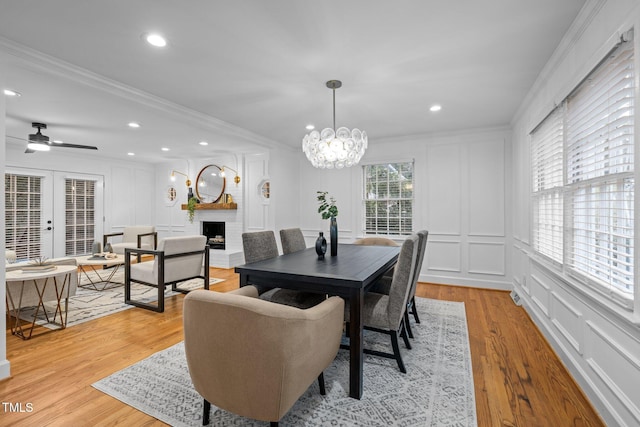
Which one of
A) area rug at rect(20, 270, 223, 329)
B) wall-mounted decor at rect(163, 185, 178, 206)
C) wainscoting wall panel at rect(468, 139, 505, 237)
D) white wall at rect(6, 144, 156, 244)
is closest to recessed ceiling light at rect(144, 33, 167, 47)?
area rug at rect(20, 270, 223, 329)

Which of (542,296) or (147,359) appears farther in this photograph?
(542,296)

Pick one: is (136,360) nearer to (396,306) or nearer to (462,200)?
(396,306)

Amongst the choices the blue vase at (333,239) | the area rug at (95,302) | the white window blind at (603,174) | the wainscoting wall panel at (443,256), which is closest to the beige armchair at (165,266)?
the area rug at (95,302)

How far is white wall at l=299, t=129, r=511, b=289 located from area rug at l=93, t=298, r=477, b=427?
7.72 feet

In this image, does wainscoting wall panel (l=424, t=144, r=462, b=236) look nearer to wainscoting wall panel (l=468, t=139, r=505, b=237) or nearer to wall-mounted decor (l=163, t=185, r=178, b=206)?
wainscoting wall panel (l=468, t=139, r=505, b=237)

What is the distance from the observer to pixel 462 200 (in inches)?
187

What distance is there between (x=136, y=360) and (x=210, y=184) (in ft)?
16.0

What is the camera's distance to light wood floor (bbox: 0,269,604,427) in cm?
Answer: 174

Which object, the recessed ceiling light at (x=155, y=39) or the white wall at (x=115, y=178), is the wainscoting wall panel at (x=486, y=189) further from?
the white wall at (x=115, y=178)

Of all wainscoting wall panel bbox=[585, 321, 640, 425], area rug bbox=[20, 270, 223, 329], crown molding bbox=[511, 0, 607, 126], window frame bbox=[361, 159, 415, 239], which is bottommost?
area rug bbox=[20, 270, 223, 329]

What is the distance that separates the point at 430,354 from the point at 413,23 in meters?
2.56

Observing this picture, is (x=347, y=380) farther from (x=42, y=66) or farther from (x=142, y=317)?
(x=42, y=66)

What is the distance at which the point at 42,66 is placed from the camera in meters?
2.45

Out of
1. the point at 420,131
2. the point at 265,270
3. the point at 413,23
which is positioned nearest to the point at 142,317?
the point at 265,270
